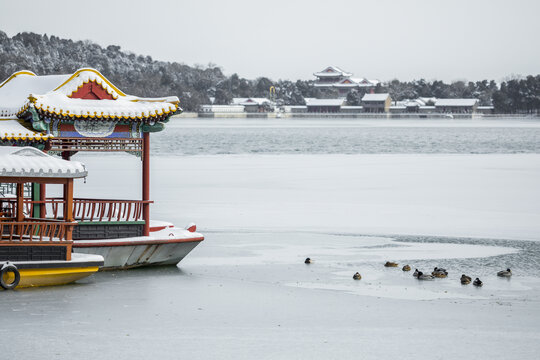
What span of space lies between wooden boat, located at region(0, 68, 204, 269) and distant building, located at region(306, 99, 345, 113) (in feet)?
532

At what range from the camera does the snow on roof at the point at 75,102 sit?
1448 cm

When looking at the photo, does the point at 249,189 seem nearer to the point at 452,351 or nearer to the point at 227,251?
the point at 227,251

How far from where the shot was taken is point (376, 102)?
175875 mm

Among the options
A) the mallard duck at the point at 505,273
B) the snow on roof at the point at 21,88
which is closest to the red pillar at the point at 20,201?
the snow on roof at the point at 21,88

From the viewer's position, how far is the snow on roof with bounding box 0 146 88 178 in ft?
41.6

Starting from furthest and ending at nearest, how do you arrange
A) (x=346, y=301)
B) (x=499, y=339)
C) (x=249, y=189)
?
(x=249, y=189) < (x=346, y=301) < (x=499, y=339)

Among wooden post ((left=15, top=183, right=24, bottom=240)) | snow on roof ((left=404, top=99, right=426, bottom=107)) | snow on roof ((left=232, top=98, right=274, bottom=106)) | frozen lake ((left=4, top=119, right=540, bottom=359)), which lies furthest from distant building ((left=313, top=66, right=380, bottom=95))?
wooden post ((left=15, top=183, right=24, bottom=240))

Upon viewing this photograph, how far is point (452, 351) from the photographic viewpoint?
33.3ft

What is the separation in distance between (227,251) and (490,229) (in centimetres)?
608

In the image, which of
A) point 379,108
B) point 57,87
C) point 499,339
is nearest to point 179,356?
point 499,339

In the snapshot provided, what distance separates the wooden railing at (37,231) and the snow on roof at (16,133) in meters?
1.20

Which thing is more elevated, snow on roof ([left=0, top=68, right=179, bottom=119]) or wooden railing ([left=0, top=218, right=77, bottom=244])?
snow on roof ([left=0, top=68, right=179, bottom=119])

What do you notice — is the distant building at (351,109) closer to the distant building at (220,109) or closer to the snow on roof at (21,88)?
the distant building at (220,109)

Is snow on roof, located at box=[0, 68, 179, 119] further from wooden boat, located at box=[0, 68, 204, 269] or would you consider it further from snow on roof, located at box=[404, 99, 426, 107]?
snow on roof, located at box=[404, 99, 426, 107]
